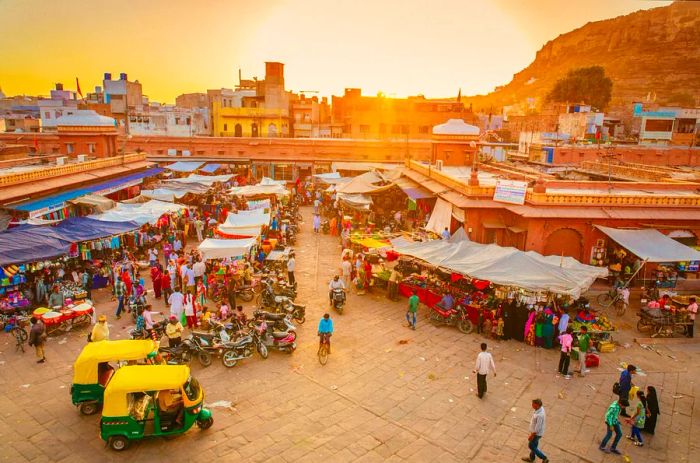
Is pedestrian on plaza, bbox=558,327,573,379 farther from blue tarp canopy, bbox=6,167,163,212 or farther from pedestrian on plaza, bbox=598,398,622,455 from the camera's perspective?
blue tarp canopy, bbox=6,167,163,212

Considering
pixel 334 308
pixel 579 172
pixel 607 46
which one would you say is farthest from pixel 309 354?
pixel 607 46

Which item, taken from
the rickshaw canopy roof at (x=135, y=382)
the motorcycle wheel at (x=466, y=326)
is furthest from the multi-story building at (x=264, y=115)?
the rickshaw canopy roof at (x=135, y=382)

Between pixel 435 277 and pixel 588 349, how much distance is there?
510 cm

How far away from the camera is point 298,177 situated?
38969 millimetres

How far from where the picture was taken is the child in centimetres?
834

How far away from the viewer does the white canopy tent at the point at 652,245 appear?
549 inches

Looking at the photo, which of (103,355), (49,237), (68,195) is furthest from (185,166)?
(103,355)

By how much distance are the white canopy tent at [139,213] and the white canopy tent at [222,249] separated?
4.23 metres

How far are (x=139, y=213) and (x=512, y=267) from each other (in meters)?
14.3

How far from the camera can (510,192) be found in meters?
16.4

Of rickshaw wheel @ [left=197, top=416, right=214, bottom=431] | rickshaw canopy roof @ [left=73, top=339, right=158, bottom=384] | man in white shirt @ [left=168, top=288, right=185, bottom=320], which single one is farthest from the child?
man in white shirt @ [left=168, top=288, right=185, bottom=320]

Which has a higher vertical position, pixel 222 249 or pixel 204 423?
pixel 222 249

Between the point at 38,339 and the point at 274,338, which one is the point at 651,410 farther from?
the point at 38,339

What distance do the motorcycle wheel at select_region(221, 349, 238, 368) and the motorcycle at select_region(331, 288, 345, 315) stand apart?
3.99m
